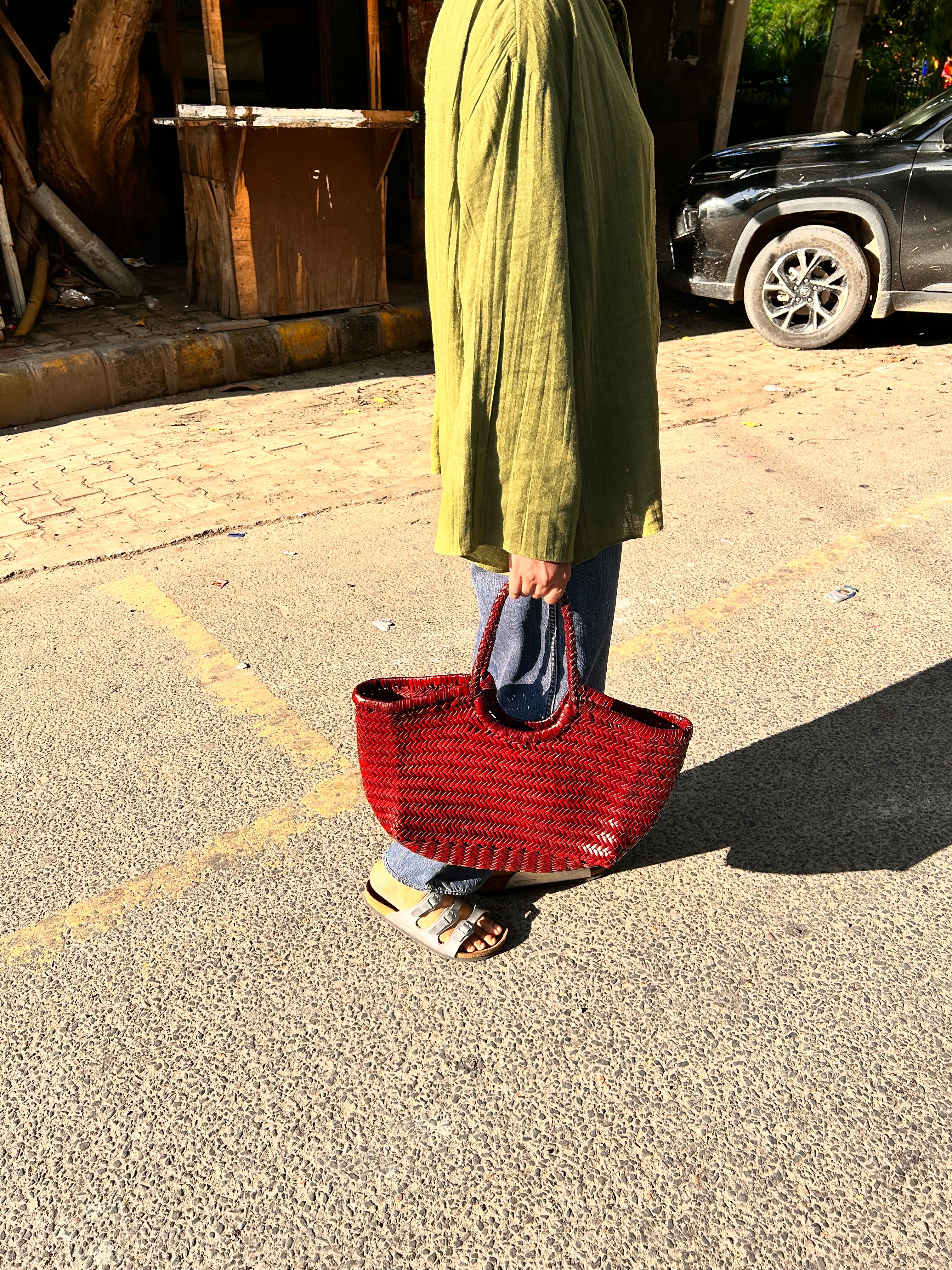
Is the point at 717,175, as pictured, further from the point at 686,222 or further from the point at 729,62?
the point at 729,62

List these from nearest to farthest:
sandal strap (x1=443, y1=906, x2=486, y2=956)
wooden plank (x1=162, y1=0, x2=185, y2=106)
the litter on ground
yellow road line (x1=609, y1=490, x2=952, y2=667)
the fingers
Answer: the fingers, sandal strap (x1=443, y1=906, x2=486, y2=956), yellow road line (x1=609, y1=490, x2=952, y2=667), the litter on ground, wooden plank (x1=162, y1=0, x2=185, y2=106)

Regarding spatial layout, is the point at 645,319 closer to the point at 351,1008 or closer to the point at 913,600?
the point at 351,1008

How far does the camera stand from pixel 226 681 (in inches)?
140

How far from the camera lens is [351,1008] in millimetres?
2262

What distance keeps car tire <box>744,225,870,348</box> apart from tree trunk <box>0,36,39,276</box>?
551 cm

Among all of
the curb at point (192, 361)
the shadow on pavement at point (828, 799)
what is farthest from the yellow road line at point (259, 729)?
the curb at point (192, 361)

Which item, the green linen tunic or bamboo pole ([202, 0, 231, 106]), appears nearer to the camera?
the green linen tunic

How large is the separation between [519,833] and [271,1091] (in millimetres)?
712

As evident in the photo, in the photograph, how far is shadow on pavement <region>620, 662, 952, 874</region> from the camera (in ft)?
9.09

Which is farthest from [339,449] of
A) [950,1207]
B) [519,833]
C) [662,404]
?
[950,1207]

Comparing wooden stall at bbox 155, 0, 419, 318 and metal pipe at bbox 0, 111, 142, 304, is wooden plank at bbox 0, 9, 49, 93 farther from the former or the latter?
wooden stall at bbox 155, 0, 419, 318

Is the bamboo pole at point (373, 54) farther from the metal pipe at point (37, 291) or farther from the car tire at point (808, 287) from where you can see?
the car tire at point (808, 287)

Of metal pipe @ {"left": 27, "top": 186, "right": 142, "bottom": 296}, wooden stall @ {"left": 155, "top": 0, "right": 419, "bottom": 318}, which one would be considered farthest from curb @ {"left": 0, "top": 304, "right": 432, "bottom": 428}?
metal pipe @ {"left": 27, "top": 186, "right": 142, "bottom": 296}

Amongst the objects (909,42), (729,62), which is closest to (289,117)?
(729,62)
